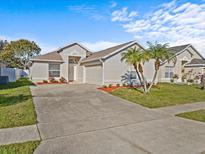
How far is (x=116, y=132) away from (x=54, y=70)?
18.1m

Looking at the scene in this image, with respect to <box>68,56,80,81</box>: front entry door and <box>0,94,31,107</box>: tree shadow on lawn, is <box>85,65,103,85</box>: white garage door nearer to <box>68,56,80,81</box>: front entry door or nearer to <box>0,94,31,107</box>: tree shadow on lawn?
<box>68,56,80,81</box>: front entry door

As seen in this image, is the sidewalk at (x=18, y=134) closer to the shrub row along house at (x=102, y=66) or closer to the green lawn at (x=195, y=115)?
the green lawn at (x=195, y=115)

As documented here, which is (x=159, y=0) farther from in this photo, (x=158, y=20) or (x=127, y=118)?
(x=127, y=118)

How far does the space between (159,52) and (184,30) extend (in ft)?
24.0

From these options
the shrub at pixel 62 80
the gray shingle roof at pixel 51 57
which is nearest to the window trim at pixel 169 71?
the shrub at pixel 62 80

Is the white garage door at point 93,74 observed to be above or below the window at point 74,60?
below

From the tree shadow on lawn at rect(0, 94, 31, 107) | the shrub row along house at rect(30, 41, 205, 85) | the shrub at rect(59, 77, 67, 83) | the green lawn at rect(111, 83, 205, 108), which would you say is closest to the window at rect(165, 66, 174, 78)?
the shrub row along house at rect(30, 41, 205, 85)

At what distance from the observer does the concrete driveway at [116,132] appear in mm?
4469

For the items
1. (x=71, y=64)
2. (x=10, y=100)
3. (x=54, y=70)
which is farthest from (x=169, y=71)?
(x=10, y=100)

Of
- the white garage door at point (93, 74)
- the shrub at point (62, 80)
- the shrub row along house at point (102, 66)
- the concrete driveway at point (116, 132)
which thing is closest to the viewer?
the concrete driveway at point (116, 132)

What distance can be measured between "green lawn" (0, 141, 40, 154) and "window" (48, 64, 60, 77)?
18.0 meters

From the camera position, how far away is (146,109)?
9.08 meters

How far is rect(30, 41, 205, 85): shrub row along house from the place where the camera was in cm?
1817

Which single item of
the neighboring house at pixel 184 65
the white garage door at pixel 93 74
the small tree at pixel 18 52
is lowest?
the white garage door at pixel 93 74
